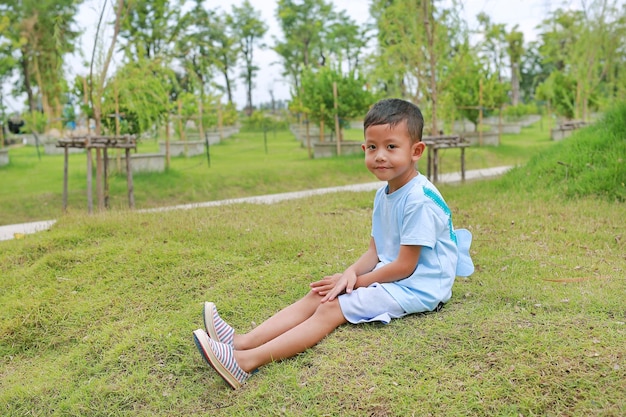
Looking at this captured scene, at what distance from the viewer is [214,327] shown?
2.87 m

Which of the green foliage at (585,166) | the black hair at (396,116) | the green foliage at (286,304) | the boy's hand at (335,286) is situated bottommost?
the green foliage at (286,304)

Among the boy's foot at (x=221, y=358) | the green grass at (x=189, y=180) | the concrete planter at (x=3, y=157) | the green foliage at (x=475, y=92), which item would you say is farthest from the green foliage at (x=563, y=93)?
the boy's foot at (x=221, y=358)

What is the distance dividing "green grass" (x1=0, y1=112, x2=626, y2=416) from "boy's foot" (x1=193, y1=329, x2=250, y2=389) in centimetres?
6

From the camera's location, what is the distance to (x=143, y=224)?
5656 mm

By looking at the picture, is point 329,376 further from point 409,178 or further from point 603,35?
point 603,35

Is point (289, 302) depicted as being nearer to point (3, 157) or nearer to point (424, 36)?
point (424, 36)

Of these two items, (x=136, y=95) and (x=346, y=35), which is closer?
(x=136, y=95)

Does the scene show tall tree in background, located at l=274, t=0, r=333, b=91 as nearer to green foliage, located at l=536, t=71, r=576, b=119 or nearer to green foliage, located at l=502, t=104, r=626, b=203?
green foliage, located at l=536, t=71, r=576, b=119

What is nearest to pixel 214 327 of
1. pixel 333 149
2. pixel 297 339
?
A: pixel 297 339

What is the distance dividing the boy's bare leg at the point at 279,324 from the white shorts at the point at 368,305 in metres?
0.15

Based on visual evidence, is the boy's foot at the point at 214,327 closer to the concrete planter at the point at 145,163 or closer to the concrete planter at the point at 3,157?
the concrete planter at the point at 145,163

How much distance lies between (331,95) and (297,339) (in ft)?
43.5

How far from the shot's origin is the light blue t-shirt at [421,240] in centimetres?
288

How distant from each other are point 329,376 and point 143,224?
3.46 meters
